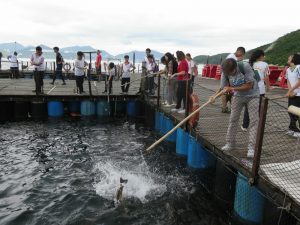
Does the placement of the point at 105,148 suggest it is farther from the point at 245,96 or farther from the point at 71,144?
the point at 245,96

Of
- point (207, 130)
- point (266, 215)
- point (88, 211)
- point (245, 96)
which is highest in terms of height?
point (245, 96)

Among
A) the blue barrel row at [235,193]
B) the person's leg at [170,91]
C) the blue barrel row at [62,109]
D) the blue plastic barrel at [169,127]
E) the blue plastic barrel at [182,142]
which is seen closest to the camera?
the blue barrel row at [235,193]

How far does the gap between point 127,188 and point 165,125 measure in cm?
566

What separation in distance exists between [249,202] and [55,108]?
42.7 feet

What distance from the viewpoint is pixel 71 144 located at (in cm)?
1257

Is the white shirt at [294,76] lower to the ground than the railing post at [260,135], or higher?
higher

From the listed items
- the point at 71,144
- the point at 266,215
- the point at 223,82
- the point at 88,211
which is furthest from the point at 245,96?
the point at 71,144

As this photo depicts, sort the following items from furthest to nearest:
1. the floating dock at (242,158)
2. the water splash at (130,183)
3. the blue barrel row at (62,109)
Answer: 1. the blue barrel row at (62,109)
2. the water splash at (130,183)
3. the floating dock at (242,158)

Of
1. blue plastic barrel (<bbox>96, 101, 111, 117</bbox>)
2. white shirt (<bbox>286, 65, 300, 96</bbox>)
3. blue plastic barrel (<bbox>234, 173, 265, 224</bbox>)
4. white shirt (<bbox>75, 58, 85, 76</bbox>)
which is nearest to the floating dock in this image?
blue plastic barrel (<bbox>234, 173, 265, 224</bbox>)

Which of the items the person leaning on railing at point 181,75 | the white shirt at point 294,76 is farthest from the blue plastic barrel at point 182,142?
the white shirt at point 294,76

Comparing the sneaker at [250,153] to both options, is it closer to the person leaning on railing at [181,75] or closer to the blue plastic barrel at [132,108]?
the person leaning on railing at [181,75]

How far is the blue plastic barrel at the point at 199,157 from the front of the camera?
9516mm

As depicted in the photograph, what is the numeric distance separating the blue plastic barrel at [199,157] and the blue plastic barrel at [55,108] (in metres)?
9.73

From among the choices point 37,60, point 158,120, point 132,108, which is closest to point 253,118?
point 158,120
